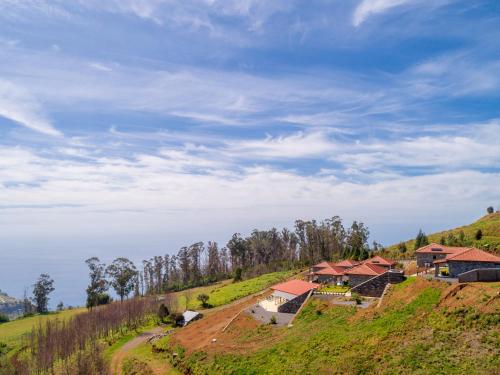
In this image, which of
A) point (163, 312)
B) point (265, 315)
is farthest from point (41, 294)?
point (265, 315)

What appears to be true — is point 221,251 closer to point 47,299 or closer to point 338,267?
point 47,299

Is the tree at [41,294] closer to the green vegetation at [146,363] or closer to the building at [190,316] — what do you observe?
the building at [190,316]

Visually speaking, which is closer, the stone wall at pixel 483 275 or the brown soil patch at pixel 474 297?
the brown soil patch at pixel 474 297

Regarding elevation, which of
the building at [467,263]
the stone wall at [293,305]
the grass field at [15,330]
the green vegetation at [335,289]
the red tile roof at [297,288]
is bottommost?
the grass field at [15,330]

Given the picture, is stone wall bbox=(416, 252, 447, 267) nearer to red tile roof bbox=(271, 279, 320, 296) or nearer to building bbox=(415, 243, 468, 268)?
building bbox=(415, 243, 468, 268)

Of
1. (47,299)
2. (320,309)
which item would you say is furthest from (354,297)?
(47,299)

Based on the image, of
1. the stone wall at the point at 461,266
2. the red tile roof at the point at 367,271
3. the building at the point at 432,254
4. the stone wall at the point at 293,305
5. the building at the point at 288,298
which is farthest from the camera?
the building at the point at 432,254

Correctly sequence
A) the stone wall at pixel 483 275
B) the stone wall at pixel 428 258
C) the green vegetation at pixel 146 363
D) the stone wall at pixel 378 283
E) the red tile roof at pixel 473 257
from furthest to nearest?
the stone wall at pixel 428 258 → the stone wall at pixel 378 283 → the green vegetation at pixel 146 363 → the red tile roof at pixel 473 257 → the stone wall at pixel 483 275

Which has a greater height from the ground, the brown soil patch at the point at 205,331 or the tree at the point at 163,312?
the tree at the point at 163,312

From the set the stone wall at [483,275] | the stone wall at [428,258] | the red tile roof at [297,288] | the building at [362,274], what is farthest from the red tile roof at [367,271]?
the stone wall at [483,275]
